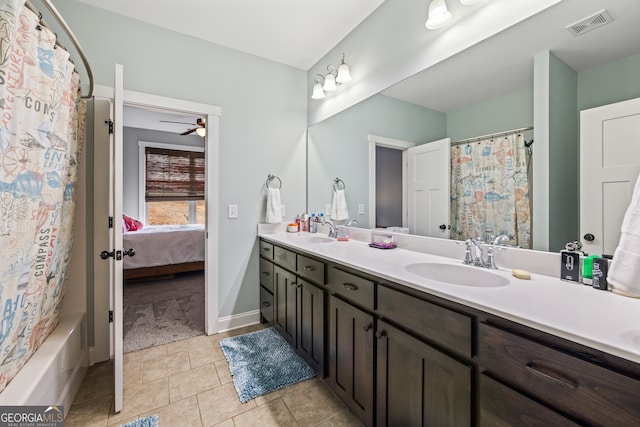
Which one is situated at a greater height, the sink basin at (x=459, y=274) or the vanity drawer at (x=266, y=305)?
the sink basin at (x=459, y=274)

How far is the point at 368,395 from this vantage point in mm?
1243

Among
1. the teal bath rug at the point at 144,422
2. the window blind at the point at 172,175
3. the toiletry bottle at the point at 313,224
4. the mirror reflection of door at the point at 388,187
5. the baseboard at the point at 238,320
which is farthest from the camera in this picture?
the window blind at the point at 172,175

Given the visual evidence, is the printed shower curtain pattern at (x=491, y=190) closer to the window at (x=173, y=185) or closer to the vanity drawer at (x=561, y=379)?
the vanity drawer at (x=561, y=379)

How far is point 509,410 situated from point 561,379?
182mm

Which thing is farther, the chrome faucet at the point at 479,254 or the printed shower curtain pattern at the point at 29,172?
the chrome faucet at the point at 479,254

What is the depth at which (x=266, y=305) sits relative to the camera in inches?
96.0

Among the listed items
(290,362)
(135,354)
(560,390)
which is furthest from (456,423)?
(135,354)

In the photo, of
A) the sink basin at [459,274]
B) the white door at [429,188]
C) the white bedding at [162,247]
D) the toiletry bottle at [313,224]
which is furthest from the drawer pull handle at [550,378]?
the white bedding at [162,247]

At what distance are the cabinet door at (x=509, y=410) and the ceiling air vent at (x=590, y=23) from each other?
1.35m

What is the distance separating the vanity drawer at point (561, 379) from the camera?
571mm

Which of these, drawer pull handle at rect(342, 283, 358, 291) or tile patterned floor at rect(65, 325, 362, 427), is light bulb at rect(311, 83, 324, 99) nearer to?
drawer pull handle at rect(342, 283, 358, 291)

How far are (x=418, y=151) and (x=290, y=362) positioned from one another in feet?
5.58

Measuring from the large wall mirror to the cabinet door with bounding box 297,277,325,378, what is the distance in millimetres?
766

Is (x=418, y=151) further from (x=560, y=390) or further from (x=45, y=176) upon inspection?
(x=45, y=176)
